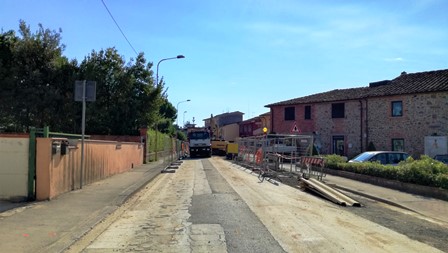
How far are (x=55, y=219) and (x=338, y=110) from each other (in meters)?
35.3

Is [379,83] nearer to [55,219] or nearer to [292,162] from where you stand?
[292,162]

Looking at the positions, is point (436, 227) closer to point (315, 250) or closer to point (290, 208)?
point (290, 208)

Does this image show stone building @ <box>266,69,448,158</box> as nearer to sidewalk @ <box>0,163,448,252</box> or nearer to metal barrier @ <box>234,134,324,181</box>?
metal barrier @ <box>234,134,324,181</box>

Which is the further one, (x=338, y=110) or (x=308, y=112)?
Result: (x=308, y=112)

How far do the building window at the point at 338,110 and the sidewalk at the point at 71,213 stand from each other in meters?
25.2

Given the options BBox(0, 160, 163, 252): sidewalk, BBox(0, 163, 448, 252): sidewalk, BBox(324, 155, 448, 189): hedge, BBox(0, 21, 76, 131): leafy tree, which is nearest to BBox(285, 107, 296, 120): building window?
BBox(0, 21, 76, 131): leafy tree

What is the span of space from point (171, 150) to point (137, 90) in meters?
9.65

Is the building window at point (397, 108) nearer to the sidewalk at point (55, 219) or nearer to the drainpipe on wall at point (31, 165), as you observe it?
the sidewalk at point (55, 219)

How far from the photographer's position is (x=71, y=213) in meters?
9.55

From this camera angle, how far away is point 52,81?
28.9 metres

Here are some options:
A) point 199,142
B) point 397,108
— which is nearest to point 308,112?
point 397,108

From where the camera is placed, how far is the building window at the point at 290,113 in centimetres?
4569

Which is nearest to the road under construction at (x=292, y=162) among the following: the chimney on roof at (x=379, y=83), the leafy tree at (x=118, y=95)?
the leafy tree at (x=118, y=95)

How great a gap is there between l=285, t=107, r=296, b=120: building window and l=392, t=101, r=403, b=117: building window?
11.8m
